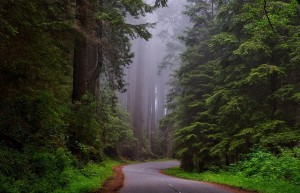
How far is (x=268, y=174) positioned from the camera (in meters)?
15.6

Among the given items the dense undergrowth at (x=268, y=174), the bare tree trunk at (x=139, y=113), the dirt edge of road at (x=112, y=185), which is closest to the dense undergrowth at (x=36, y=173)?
the dirt edge of road at (x=112, y=185)

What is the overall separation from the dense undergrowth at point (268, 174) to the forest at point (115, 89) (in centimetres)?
7

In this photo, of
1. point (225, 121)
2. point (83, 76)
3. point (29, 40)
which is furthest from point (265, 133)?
point (29, 40)

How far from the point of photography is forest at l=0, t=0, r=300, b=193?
935 centimetres

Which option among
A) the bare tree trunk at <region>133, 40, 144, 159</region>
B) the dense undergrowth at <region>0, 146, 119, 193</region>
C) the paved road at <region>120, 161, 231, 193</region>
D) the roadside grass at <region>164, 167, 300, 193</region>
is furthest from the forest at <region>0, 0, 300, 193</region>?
the bare tree trunk at <region>133, 40, 144, 159</region>

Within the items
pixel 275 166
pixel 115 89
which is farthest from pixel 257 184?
pixel 115 89

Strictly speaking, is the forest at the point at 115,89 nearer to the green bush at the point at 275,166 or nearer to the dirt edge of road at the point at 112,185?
the green bush at the point at 275,166

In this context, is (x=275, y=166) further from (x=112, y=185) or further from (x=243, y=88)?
(x=112, y=185)

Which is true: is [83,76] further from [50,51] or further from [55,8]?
[50,51]

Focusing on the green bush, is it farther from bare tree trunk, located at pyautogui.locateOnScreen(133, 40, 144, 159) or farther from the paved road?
bare tree trunk, located at pyautogui.locateOnScreen(133, 40, 144, 159)

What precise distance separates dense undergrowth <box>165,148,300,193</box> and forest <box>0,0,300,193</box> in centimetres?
7

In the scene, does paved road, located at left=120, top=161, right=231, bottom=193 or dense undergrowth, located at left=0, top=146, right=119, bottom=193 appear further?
paved road, located at left=120, top=161, right=231, bottom=193

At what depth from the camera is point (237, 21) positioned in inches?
806

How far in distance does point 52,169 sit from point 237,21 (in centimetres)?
1480
